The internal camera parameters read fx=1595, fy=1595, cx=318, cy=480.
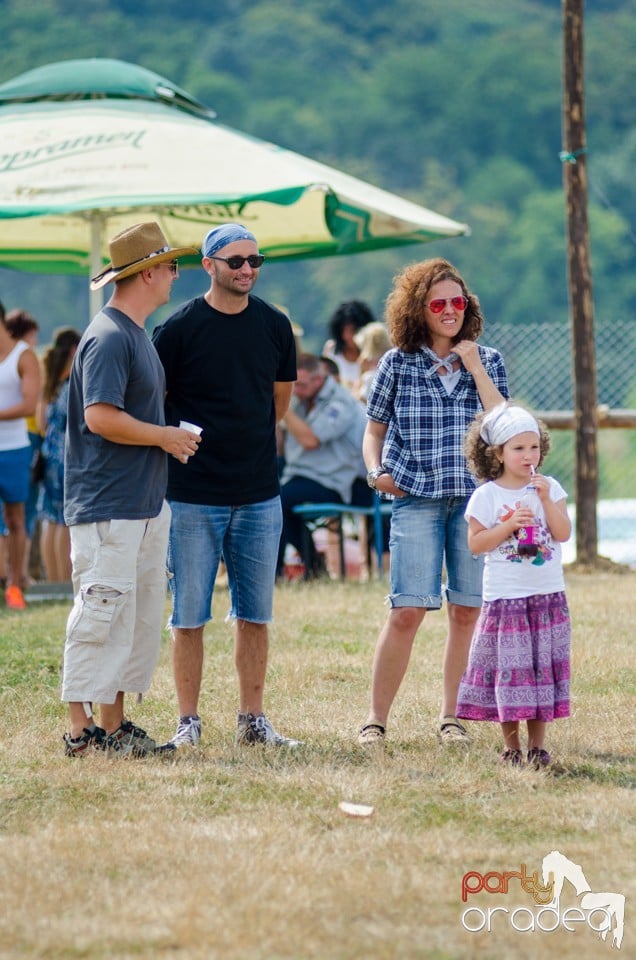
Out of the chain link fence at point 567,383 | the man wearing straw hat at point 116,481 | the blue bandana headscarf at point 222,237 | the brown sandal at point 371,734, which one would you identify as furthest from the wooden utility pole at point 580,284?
the man wearing straw hat at point 116,481

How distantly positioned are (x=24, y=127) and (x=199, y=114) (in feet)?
4.76

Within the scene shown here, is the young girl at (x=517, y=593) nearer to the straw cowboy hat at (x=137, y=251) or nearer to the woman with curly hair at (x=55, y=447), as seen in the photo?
the straw cowboy hat at (x=137, y=251)

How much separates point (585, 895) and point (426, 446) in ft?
7.02

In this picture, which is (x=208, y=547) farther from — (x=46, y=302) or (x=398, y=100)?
(x=398, y=100)

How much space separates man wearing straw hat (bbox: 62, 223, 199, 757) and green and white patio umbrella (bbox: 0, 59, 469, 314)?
3.41 m

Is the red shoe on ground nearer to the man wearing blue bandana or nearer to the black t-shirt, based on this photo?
the man wearing blue bandana

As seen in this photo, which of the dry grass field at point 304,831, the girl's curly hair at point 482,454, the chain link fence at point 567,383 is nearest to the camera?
the dry grass field at point 304,831

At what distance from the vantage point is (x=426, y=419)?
573 centimetres

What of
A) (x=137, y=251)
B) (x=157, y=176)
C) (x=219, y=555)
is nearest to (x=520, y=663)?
(x=219, y=555)

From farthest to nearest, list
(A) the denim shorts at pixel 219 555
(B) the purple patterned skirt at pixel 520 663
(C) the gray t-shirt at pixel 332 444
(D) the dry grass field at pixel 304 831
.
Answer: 1. (C) the gray t-shirt at pixel 332 444
2. (A) the denim shorts at pixel 219 555
3. (B) the purple patterned skirt at pixel 520 663
4. (D) the dry grass field at pixel 304 831

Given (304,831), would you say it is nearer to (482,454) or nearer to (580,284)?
(482,454)

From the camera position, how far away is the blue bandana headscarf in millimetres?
5531

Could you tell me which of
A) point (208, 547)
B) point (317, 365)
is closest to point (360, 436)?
point (317, 365)

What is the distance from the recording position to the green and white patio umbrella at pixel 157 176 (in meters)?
9.11
